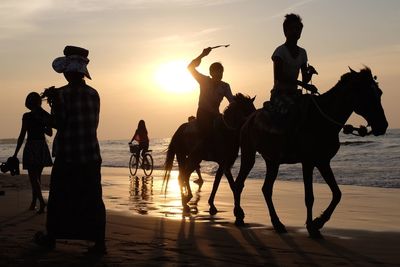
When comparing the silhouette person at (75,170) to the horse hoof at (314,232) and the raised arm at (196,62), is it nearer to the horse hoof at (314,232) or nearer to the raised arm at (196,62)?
the horse hoof at (314,232)

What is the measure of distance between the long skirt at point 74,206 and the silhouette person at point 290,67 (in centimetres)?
344

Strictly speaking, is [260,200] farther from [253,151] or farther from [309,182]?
[309,182]

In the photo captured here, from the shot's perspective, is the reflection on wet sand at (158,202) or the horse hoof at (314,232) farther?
the reflection on wet sand at (158,202)

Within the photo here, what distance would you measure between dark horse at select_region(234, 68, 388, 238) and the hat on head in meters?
3.30

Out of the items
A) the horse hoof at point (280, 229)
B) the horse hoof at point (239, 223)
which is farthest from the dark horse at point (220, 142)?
the horse hoof at point (280, 229)

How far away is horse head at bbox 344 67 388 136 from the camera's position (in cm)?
921

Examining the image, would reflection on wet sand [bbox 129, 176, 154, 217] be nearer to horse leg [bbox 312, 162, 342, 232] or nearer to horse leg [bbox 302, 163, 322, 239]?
horse leg [bbox 302, 163, 322, 239]

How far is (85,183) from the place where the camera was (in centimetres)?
747

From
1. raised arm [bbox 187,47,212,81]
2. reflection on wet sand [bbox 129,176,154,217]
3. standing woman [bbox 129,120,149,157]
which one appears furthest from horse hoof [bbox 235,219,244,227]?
standing woman [bbox 129,120,149,157]

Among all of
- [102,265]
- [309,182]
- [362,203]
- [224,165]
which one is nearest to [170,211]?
[224,165]

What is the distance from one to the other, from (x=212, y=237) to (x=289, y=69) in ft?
8.46

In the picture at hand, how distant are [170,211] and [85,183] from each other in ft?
18.3

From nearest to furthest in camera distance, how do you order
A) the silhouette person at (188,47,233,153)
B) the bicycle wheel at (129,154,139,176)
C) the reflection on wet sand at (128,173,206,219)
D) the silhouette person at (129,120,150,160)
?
the silhouette person at (188,47,233,153), the reflection on wet sand at (128,173,206,219), the silhouette person at (129,120,150,160), the bicycle wheel at (129,154,139,176)

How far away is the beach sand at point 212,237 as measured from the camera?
7.18m
